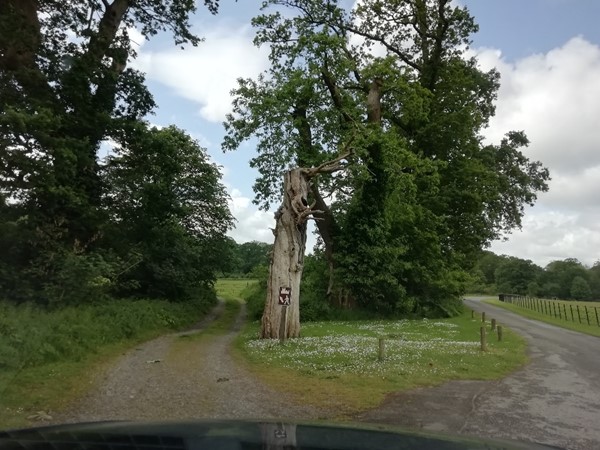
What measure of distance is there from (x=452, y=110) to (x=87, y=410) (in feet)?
108

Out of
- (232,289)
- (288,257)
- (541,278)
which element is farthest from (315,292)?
(541,278)

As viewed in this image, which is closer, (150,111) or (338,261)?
(150,111)

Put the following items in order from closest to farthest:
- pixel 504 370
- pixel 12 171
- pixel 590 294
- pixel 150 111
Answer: pixel 504 370
pixel 12 171
pixel 150 111
pixel 590 294

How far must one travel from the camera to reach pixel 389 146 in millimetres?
30453

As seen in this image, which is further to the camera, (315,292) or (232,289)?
(232,289)

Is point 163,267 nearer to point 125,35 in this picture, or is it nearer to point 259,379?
point 125,35

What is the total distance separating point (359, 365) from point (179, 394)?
16.6ft

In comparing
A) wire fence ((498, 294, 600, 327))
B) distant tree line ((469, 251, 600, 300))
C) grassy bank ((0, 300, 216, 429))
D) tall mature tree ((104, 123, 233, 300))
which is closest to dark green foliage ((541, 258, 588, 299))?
distant tree line ((469, 251, 600, 300))

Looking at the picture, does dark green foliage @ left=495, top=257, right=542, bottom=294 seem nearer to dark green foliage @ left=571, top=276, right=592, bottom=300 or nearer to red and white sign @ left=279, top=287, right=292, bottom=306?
dark green foliage @ left=571, top=276, right=592, bottom=300

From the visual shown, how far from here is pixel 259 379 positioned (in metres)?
12.5

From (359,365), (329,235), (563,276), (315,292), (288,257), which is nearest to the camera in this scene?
(359,365)

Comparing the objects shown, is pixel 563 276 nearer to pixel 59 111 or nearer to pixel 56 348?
pixel 59 111

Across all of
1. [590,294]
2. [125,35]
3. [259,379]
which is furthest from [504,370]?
[590,294]

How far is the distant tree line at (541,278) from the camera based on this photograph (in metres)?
122
